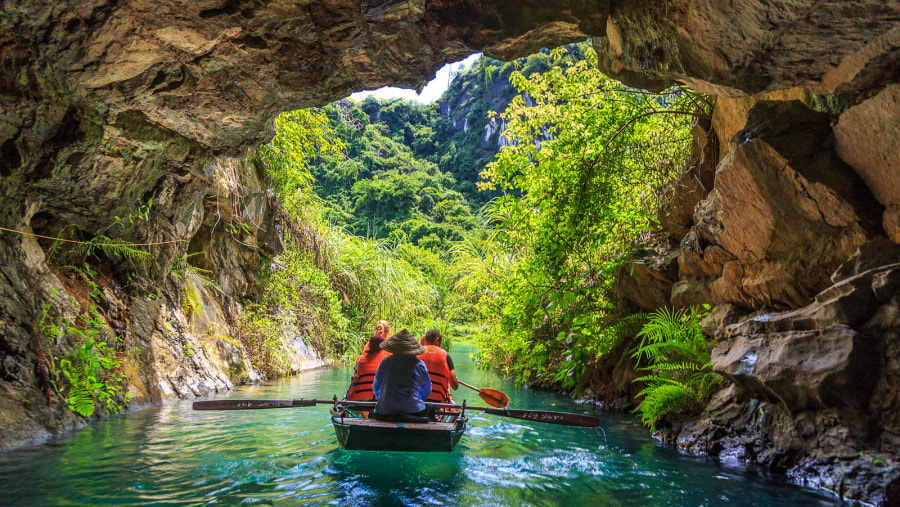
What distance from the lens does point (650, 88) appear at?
520 cm

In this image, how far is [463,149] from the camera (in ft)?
185

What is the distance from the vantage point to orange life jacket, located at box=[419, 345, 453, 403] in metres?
5.80

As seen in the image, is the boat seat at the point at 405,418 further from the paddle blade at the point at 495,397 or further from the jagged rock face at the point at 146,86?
the jagged rock face at the point at 146,86

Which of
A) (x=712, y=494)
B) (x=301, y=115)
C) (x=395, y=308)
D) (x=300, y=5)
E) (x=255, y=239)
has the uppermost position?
(x=301, y=115)

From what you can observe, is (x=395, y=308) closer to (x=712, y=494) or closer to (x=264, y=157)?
(x=264, y=157)

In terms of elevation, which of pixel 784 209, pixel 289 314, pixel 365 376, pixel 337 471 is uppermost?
pixel 784 209

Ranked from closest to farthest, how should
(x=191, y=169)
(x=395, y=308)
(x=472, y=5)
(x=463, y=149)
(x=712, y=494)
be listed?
(x=712, y=494), (x=472, y=5), (x=191, y=169), (x=395, y=308), (x=463, y=149)

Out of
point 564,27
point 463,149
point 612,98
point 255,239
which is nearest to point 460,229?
point 463,149

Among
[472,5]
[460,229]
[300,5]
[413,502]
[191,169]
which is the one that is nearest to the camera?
[413,502]

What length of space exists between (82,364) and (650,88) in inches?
254

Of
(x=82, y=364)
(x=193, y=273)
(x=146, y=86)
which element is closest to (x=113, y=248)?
(x=82, y=364)

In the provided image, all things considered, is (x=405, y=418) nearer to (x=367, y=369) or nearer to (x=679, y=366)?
(x=367, y=369)

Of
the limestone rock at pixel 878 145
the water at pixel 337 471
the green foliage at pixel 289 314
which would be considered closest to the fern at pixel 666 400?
the water at pixel 337 471

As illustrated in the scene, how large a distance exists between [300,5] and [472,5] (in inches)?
59.6
